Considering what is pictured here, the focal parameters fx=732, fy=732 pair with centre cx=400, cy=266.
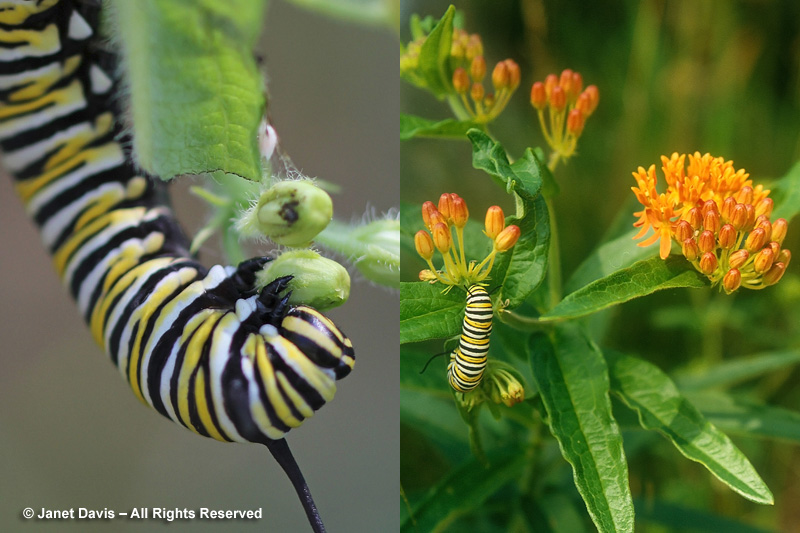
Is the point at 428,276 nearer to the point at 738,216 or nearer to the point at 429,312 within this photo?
the point at 429,312

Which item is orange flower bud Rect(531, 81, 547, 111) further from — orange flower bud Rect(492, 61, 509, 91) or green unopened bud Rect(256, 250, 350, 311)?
green unopened bud Rect(256, 250, 350, 311)

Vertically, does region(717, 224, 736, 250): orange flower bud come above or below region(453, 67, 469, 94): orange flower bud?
below

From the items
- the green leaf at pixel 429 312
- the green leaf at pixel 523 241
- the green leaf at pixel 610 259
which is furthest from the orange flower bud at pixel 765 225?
the green leaf at pixel 429 312

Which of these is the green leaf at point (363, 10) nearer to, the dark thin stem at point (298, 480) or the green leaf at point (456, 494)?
the dark thin stem at point (298, 480)

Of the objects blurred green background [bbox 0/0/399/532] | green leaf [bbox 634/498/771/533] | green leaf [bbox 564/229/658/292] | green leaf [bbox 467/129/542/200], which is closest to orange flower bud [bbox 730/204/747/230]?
green leaf [bbox 564/229/658/292]

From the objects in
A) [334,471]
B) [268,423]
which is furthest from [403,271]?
[334,471]

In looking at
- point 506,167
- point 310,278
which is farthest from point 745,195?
point 310,278
